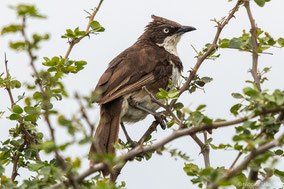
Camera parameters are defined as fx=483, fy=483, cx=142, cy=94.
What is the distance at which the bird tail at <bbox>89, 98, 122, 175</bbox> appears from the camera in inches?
222

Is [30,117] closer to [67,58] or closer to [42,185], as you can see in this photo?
[67,58]

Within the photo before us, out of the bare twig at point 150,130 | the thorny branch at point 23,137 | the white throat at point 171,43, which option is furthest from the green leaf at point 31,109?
the white throat at point 171,43

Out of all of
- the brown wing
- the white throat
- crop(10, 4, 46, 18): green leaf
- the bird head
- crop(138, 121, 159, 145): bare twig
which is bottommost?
crop(10, 4, 46, 18): green leaf

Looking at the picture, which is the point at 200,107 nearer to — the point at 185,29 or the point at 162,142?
the point at 162,142

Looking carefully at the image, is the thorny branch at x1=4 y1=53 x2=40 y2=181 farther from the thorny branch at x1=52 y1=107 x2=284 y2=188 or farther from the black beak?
the black beak

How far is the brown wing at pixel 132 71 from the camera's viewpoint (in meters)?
6.14

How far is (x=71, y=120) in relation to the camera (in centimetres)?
223

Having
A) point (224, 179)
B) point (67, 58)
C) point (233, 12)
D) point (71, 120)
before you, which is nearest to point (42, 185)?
point (71, 120)

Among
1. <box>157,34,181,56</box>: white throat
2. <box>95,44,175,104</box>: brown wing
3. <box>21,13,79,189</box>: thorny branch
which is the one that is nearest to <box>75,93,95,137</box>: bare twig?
<box>21,13,79,189</box>: thorny branch

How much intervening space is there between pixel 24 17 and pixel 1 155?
221 centimetres

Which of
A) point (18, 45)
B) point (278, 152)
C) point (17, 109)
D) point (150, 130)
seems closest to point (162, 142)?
point (18, 45)

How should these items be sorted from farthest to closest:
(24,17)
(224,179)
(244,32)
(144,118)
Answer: (144,118)
(244,32)
(24,17)
(224,179)

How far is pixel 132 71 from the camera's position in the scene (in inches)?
254

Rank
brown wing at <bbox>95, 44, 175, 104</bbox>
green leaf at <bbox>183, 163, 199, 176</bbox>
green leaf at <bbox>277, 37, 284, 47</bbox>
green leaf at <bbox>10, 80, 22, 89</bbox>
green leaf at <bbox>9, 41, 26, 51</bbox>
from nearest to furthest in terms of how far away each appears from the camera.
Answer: green leaf at <bbox>9, 41, 26, 51</bbox> < green leaf at <bbox>183, 163, 199, 176</bbox> < green leaf at <bbox>277, 37, 284, 47</bbox> < green leaf at <bbox>10, 80, 22, 89</bbox> < brown wing at <bbox>95, 44, 175, 104</bbox>
